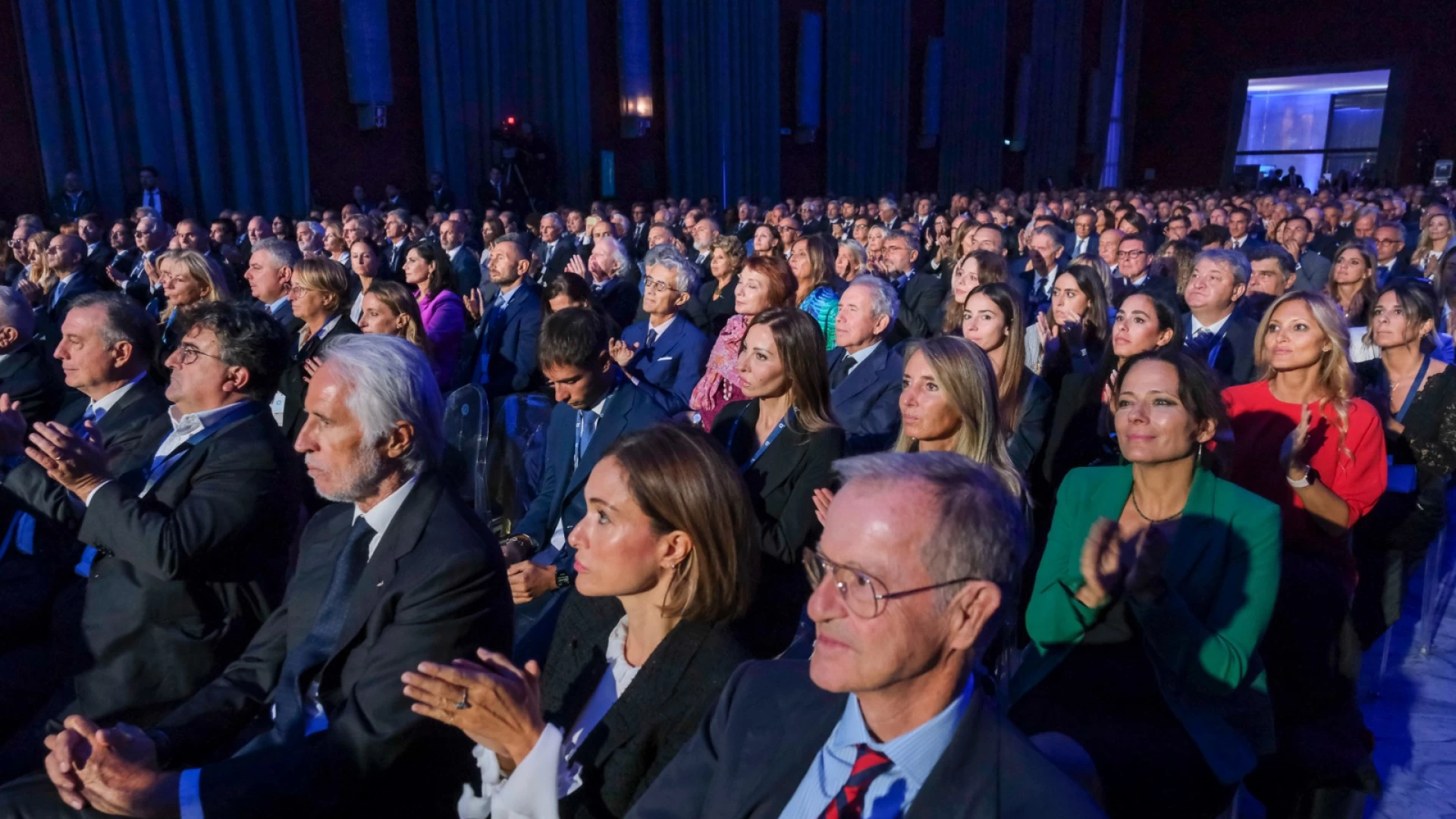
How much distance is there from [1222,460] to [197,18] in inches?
554

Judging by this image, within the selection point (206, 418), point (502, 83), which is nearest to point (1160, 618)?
point (206, 418)

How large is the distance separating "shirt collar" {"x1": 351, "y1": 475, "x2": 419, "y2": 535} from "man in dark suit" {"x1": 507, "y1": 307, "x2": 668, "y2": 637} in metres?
0.97

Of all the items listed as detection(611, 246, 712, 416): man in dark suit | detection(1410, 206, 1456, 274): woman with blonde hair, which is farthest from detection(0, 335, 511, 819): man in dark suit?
detection(1410, 206, 1456, 274): woman with blonde hair

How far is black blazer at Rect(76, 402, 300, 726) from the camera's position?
248cm

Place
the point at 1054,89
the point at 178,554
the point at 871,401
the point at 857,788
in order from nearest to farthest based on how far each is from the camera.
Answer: the point at 857,788, the point at 178,554, the point at 871,401, the point at 1054,89

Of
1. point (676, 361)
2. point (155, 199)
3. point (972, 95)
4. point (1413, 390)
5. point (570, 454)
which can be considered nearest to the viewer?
point (570, 454)

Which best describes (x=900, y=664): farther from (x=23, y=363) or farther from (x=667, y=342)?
(x=23, y=363)

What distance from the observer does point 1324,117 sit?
27844 millimetres

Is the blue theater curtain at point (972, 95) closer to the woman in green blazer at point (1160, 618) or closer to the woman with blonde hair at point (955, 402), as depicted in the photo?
the woman with blonde hair at point (955, 402)

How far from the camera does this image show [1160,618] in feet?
6.88

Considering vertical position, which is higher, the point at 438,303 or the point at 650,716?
the point at 438,303

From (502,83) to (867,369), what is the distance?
44.9 ft

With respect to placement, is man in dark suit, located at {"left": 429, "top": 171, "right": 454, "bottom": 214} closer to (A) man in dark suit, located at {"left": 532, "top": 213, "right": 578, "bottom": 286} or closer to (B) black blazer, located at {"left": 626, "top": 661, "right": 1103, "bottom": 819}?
(A) man in dark suit, located at {"left": 532, "top": 213, "right": 578, "bottom": 286}

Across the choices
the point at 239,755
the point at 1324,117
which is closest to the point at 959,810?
the point at 239,755
